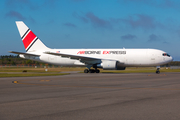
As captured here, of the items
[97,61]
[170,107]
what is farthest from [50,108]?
[97,61]

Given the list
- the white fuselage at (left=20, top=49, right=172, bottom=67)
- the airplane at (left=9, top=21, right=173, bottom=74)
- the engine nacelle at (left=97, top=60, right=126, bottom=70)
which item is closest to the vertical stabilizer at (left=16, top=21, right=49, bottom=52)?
the airplane at (left=9, top=21, right=173, bottom=74)

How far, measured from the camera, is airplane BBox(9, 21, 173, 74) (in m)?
37.1

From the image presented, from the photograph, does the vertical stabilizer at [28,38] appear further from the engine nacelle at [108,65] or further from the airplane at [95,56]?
the engine nacelle at [108,65]

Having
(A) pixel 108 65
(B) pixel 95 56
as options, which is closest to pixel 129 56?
(A) pixel 108 65

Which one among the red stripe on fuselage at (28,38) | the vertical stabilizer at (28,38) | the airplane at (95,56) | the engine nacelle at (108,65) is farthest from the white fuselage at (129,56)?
the red stripe on fuselage at (28,38)

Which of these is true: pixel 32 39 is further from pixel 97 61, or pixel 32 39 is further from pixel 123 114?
pixel 123 114

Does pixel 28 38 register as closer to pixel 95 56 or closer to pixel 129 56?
pixel 95 56

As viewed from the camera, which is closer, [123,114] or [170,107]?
[123,114]

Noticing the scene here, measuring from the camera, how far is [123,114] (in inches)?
259

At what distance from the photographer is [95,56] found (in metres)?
39.6

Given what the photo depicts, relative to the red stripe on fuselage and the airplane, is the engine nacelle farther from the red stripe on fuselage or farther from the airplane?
the red stripe on fuselage

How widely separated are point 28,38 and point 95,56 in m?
13.5

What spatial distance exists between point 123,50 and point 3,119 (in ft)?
111

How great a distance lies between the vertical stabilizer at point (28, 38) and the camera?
139 ft
